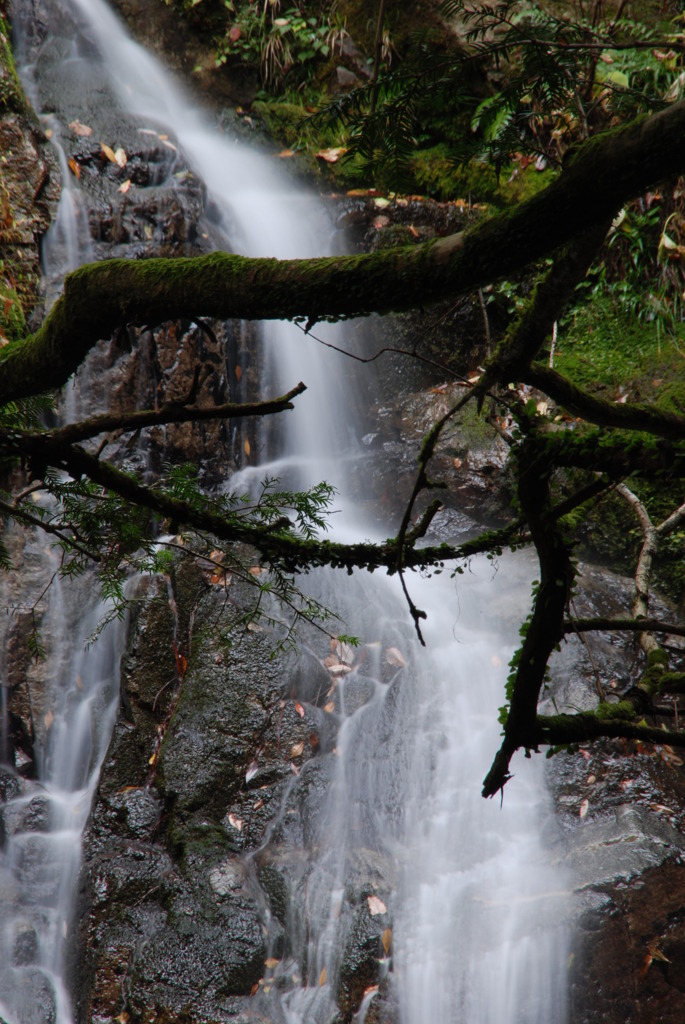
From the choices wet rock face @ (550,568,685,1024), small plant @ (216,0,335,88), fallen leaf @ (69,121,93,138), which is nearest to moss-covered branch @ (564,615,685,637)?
wet rock face @ (550,568,685,1024)

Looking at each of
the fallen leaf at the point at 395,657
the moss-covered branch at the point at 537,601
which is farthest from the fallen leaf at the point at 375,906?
the moss-covered branch at the point at 537,601

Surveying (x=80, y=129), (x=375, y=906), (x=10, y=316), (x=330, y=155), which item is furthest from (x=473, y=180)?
(x=375, y=906)

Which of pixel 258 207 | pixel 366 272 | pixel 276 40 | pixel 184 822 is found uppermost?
pixel 276 40

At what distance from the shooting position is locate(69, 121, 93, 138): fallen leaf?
25.0ft

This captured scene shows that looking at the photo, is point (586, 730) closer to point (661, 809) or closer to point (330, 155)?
point (661, 809)

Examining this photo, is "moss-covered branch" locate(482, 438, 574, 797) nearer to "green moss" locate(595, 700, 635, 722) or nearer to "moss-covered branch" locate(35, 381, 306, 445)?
"green moss" locate(595, 700, 635, 722)

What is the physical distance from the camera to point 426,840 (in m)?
4.61

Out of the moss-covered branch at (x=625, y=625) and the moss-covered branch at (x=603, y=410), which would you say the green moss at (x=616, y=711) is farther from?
the moss-covered branch at (x=603, y=410)

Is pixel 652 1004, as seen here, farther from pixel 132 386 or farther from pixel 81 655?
pixel 132 386

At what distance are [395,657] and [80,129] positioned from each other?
22.7ft

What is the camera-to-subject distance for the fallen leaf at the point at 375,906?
4148 millimetres

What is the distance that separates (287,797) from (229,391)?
438cm

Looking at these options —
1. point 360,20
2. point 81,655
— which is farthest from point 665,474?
point 360,20

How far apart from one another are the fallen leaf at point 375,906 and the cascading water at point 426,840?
0.02 meters
